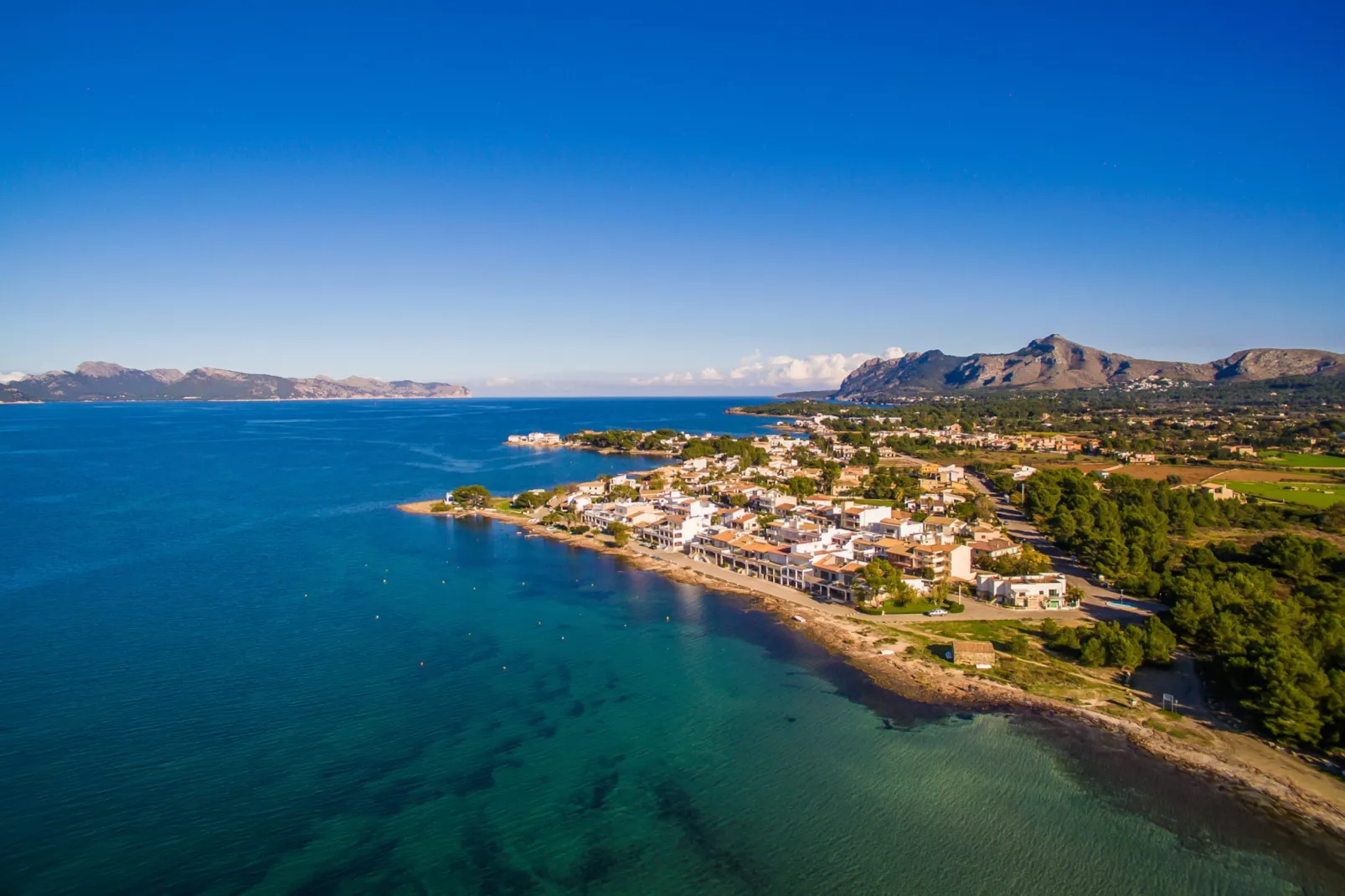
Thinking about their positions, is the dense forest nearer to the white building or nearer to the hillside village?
the white building

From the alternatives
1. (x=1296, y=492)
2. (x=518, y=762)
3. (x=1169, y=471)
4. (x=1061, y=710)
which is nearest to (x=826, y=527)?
(x=1061, y=710)

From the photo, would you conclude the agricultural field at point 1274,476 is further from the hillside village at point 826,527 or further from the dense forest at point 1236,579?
the hillside village at point 826,527

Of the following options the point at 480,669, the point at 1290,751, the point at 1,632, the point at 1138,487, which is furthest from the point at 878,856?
the point at 1138,487

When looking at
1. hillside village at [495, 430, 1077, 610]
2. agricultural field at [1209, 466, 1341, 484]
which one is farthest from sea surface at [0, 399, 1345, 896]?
agricultural field at [1209, 466, 1341, 484]

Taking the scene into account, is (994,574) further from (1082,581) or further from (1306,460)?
(1306,460)

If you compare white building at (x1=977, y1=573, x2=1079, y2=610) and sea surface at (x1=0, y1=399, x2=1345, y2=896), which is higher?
white building at (x1=977, y1=573, x2=1079, y2=610)

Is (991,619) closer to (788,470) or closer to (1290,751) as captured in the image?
(1290,751)
